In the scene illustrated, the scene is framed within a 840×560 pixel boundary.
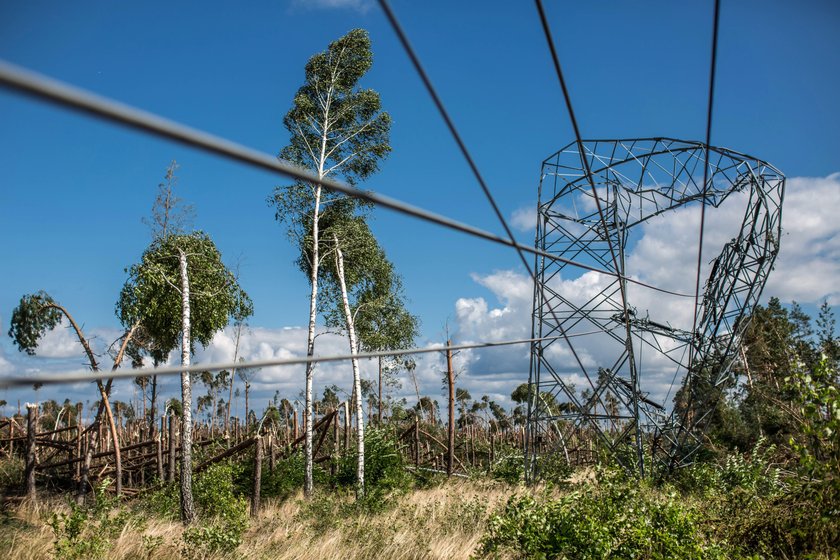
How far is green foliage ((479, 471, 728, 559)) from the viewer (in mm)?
5309

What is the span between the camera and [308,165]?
15.9 metres

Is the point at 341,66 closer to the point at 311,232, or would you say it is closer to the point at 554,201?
the point at 311,232

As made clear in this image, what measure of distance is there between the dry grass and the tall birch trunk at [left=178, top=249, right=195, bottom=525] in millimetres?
1037

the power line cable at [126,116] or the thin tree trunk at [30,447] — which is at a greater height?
the power line cable at [126,116]

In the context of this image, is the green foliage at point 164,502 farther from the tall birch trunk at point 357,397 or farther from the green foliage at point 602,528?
the green foliage at point 602,528

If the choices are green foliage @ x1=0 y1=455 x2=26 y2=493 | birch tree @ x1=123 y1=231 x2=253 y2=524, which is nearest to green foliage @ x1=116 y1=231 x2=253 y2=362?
birch tree @ x1=123 y1=231 x2=253 y2=524

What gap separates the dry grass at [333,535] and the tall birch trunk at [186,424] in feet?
3.40

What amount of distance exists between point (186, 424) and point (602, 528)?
8915 mm

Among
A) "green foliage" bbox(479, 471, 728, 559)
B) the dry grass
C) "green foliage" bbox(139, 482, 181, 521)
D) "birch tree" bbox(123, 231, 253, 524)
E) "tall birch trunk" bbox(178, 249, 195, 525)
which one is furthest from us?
"birch tree" bbox(123, 231, 253, 524)

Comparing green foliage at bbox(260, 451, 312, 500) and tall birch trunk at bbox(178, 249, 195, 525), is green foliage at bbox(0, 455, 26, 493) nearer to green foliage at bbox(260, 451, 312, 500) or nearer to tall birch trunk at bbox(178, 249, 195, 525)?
green foliage at bbox(260, 451, 312, 500)

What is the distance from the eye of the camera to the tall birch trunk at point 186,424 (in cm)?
1176

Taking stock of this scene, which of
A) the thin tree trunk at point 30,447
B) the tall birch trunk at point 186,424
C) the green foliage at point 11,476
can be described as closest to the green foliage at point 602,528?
the tall birch trunk at point 186,424

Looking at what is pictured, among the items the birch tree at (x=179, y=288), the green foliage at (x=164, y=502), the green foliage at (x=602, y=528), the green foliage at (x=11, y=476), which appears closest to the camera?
the green foliage at (x=602, y=528)

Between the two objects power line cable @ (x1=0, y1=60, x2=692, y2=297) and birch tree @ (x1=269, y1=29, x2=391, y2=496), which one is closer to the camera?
power line cable @ (x1=0, y1=60, x2=692, y2=297)
